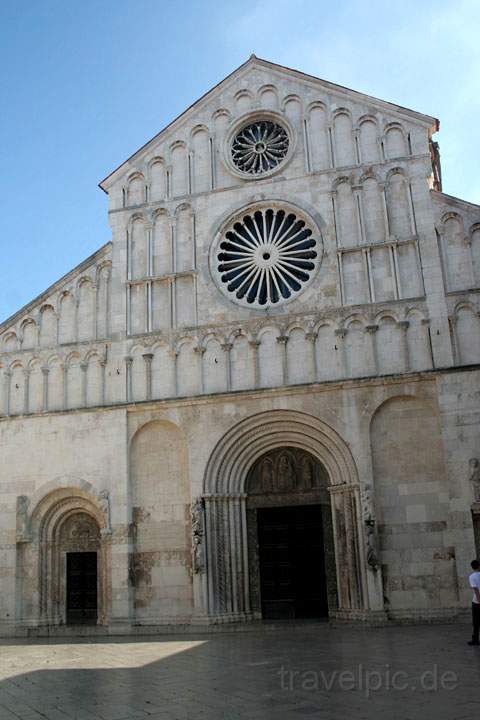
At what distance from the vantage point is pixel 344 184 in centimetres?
2188

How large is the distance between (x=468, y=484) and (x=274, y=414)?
5417 mm

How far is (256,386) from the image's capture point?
2091 centimetres

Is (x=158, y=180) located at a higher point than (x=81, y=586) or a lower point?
higher

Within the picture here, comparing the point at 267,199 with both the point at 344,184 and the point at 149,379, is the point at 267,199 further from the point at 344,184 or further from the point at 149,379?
the point at 149,379

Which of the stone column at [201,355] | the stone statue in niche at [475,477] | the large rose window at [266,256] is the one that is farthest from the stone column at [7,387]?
the stone statue in niche at [475,477]

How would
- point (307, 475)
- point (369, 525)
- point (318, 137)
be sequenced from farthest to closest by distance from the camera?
point (318, 137) → point (307, 475) → point (369, 525)

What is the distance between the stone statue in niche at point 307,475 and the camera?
68.8 feet

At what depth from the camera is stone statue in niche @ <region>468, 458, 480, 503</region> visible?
18.3 metres

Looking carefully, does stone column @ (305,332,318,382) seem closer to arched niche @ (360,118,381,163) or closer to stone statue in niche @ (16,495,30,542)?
arched niche @ (360,118,381,163)

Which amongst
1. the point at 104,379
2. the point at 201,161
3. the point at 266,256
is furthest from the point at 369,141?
the point at 104,379

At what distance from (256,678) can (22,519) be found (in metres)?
12.5

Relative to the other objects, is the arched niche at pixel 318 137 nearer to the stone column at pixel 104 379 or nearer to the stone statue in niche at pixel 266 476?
the stone column at pixel 104 379

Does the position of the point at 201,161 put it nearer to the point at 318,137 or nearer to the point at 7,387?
the point at 318,137

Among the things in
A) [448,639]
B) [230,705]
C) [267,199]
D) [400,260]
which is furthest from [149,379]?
[230,705]
